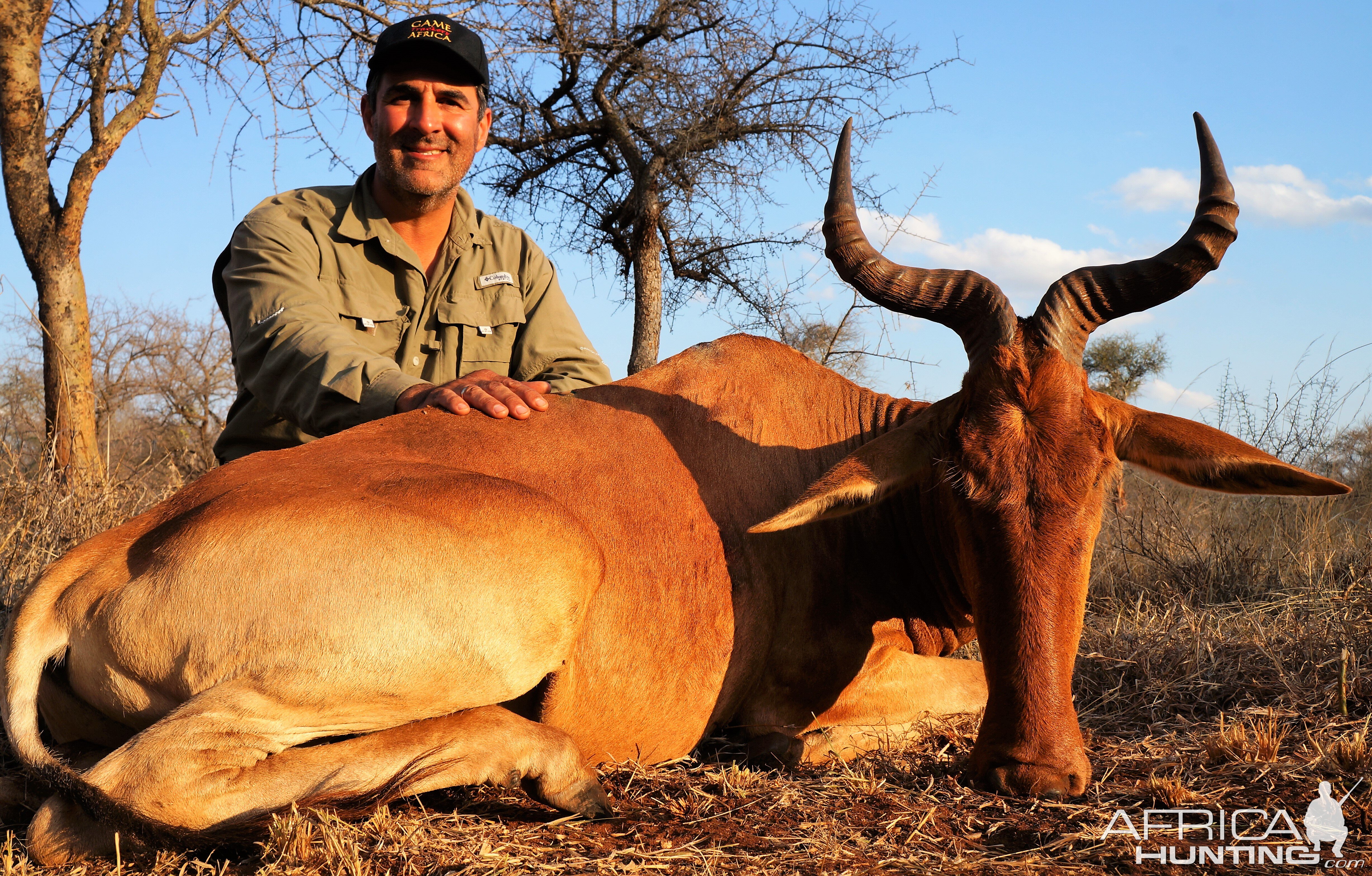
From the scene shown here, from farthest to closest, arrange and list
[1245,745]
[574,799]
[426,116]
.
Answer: [426,116] < [1245,745] < [574,799]

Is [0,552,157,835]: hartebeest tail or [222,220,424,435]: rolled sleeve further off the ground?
[222,220,424,435]: rolled sleeve

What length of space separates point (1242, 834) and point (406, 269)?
15.7ft

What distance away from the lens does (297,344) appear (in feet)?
16.0

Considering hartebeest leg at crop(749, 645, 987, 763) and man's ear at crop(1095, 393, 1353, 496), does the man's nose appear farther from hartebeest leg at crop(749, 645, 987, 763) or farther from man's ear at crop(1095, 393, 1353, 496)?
man's ear at crop(1095, 393, 1353, 496)

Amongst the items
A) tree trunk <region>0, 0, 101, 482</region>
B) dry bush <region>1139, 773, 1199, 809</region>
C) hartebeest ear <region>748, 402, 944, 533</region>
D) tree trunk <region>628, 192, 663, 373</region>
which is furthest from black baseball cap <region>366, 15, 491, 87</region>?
tree trunk <region>628, 192, 663, 373</region>

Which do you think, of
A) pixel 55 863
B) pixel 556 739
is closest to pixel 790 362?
pixel 556 739

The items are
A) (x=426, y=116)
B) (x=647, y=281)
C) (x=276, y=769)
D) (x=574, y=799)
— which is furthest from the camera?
(x=647, y=281)

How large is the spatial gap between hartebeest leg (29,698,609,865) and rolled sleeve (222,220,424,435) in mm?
1806

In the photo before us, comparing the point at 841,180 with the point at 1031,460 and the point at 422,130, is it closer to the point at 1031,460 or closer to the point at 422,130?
the point at 1031,460

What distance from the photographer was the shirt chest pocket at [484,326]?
5852mm

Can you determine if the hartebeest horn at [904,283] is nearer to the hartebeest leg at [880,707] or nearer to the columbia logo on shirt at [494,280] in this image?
the hartebeest leg at [880,707]

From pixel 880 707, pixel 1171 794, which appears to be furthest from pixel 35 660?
pixel 1171 794

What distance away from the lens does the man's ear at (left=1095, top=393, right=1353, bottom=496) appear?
352 cm

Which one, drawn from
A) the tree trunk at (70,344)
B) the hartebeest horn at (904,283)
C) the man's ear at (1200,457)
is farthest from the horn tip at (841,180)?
the tree trunk at (70,344)
